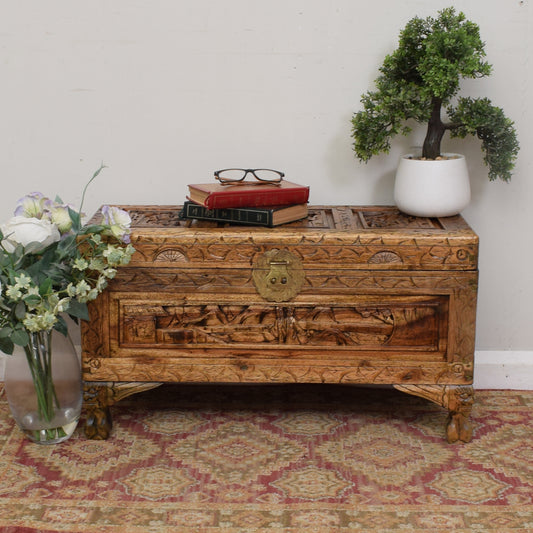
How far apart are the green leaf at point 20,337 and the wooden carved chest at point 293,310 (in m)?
0.23

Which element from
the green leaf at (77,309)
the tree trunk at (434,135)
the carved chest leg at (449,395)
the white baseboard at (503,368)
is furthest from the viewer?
the white baseboard at (503,368)

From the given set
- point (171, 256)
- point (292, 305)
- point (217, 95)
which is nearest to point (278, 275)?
point (292, 305)

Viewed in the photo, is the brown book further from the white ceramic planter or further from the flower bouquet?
the white ceramic planter

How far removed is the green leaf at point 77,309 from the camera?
2.46 meters

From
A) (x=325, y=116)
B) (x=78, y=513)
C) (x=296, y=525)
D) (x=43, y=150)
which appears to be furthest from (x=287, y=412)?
(x=43, y=150)

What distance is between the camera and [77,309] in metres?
2.46

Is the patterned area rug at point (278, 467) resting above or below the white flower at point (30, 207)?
below

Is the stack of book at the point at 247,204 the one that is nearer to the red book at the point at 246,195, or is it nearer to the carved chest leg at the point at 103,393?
the red book at the point at 246,195

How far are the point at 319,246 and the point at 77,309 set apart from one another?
76 centimetres

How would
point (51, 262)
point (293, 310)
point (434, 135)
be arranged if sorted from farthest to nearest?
point (434, 135) → point (293, 310) → point (51, 262)

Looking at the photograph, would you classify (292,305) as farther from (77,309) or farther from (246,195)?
(77,309)

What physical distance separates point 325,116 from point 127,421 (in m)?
1.25

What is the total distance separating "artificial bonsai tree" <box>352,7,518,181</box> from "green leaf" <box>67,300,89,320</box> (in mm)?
1015

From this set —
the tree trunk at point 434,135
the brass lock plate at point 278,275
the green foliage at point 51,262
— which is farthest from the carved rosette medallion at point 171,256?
the tree trunk at point 434,135
